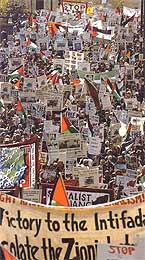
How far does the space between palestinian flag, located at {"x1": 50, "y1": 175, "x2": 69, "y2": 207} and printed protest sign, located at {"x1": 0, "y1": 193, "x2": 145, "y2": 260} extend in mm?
547

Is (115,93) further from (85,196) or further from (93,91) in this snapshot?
(85,196)

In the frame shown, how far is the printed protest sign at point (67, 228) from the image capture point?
145 inches

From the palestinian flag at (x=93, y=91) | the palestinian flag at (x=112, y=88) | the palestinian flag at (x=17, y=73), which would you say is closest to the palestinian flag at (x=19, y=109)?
the palestinian flag at (x=93, y=91)

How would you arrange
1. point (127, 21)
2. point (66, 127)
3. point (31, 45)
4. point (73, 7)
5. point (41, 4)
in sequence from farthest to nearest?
1. point (41, 4)
2. point (73, 7)
3. point (127, 21)
4. point (31, 45)
5. point (66, 127)

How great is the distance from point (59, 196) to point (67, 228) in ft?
2.03

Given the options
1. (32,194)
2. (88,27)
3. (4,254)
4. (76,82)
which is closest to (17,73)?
(76,82)

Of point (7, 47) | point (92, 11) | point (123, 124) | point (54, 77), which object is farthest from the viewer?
point (92, 11)

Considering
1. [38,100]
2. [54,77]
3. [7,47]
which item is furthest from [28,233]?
[7,47]

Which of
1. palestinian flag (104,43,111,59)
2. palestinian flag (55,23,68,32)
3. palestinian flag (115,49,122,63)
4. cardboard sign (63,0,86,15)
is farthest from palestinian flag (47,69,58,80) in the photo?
cardboard sign (63,0,86,15)

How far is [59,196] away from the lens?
14.3 feet

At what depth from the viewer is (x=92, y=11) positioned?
16828mm

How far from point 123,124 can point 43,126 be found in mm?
823

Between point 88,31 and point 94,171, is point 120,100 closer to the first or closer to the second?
point 94,171

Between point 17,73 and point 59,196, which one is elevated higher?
point 59,196
